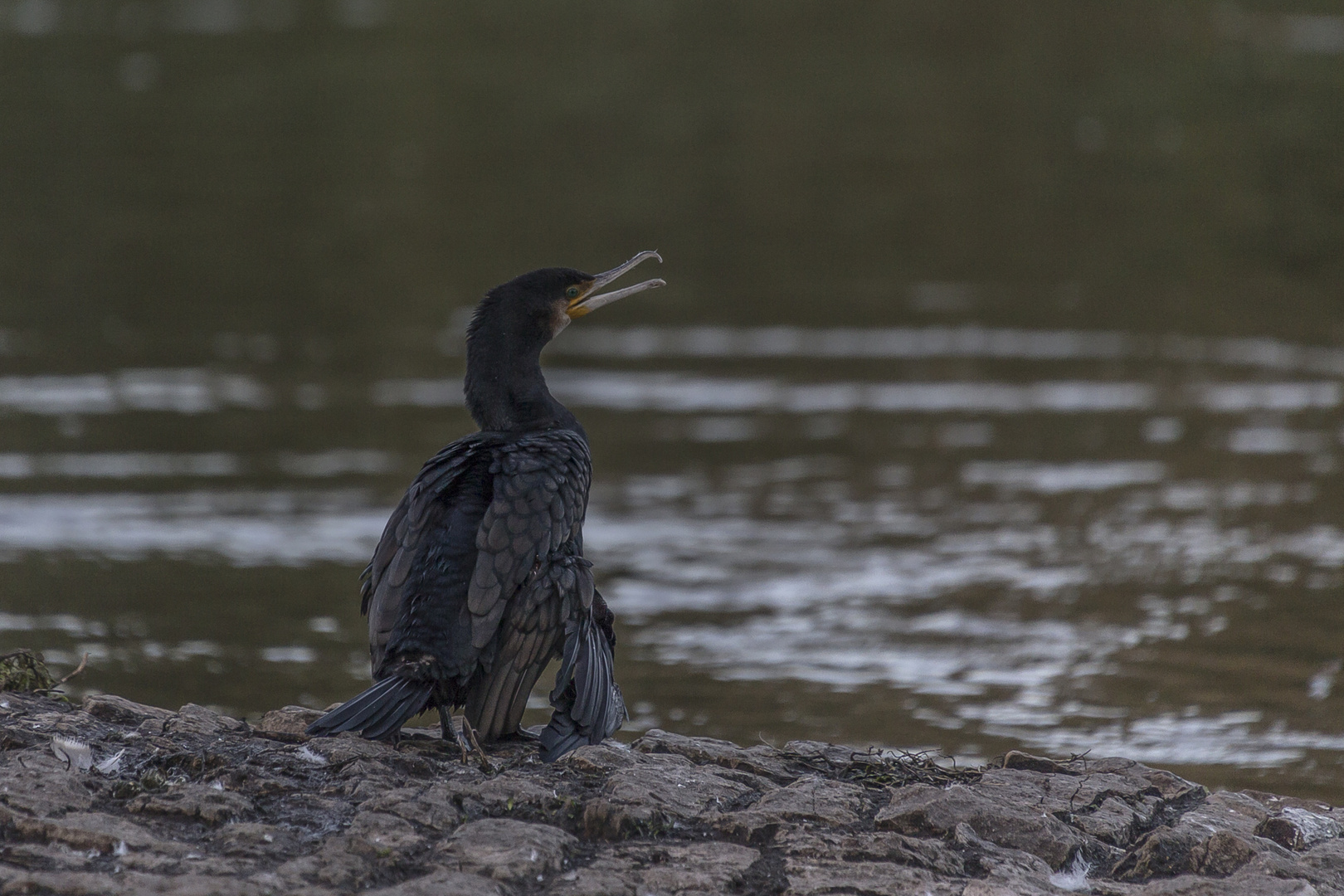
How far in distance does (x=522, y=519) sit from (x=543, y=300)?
3.72 ft

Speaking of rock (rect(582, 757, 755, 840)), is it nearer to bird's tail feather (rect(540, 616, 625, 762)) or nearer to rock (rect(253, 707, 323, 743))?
bird's tail feather (rect(540, 616, 625, 762))

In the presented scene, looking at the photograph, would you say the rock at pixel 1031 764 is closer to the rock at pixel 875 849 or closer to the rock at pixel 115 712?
the rock at pixel 875 849

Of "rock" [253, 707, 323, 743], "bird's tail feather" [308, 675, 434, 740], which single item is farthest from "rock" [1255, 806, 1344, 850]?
"rock" [253, 707, 323, 743]

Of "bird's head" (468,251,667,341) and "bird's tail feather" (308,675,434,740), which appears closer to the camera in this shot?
"bird's tail feather" (308,675,434,740)

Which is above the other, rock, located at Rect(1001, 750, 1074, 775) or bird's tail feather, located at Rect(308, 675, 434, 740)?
bird's tail feather, located at Rect(308, 675, 434, 740)

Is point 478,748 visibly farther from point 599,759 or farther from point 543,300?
point 543,300

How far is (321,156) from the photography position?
20.1 m

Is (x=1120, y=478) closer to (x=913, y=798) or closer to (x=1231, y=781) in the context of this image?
(x=1231, y=781)

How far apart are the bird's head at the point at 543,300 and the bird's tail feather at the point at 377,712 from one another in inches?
61.6

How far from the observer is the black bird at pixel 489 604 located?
5.09m

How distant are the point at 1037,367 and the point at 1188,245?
471 cm

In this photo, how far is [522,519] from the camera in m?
5.30

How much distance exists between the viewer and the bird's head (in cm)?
604

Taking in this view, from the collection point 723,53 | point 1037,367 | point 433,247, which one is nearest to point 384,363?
point 433,247
